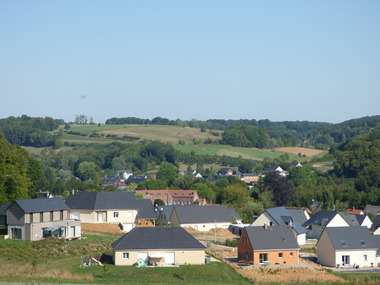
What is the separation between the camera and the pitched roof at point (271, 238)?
152 feet

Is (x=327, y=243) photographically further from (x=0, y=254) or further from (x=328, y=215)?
(x=0, y=254)

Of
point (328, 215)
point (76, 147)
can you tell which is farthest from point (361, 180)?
point (76, 147)

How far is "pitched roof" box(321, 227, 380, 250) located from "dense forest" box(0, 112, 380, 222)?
72.2 feet

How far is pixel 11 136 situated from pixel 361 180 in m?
110

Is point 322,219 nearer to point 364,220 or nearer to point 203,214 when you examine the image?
point 364,220

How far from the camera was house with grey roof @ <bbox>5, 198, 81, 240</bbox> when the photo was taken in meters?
46.8

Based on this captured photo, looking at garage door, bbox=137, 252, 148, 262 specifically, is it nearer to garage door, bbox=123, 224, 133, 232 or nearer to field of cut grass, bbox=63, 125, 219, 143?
garage door, bbox=123, 224, 133, 232

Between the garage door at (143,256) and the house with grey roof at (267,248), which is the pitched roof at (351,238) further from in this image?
the garage door at (143,256)

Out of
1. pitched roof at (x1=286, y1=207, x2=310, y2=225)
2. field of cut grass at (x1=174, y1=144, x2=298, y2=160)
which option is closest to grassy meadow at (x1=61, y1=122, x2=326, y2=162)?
field of cut grass at (x1=174, y1=144, x2=298, y2=160)

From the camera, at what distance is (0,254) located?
40781 millimetres

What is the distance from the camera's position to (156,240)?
42688 millimetres

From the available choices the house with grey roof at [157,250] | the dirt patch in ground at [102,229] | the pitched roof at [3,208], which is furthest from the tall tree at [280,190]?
the house with grey roof at [157,250]

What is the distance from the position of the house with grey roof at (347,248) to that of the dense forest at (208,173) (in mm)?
22112

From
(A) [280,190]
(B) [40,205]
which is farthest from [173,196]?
(B) [40,205]
